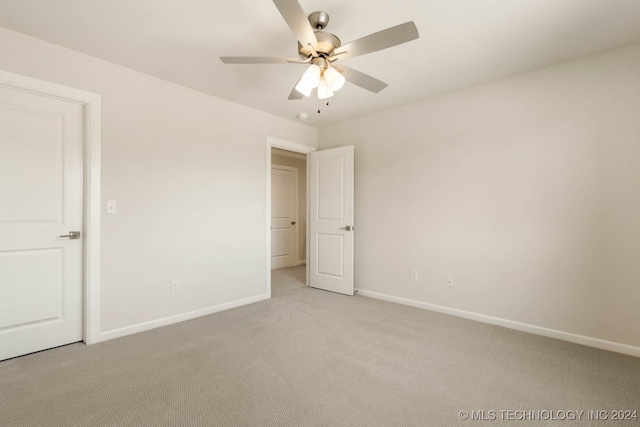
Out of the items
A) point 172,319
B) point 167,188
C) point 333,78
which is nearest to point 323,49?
point 333,78

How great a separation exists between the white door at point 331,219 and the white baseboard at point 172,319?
95 cm

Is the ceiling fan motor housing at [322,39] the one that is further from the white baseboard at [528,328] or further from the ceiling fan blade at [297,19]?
the white baseboard at [528,328]

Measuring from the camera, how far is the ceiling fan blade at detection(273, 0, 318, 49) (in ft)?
4.49

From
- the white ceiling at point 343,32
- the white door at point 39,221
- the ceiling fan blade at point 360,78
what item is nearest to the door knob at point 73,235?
the white door at point 39,221

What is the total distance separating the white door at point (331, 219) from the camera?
396cm

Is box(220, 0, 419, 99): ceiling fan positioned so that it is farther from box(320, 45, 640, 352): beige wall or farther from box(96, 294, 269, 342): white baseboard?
box(96, 294, 269, 342): white baseboard

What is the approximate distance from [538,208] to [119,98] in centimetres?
393

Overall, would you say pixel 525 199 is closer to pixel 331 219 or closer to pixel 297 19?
pixel 331 219

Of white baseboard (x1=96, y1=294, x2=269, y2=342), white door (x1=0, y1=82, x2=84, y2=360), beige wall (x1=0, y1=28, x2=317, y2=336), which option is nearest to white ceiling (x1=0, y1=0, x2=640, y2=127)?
beige wall (x1=0, y1=28, x2=317, y2=336)

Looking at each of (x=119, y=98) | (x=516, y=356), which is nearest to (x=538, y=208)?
(x=516, y=356)

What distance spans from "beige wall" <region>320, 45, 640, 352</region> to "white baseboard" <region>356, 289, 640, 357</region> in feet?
0.13

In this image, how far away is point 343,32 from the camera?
2105 millimetres

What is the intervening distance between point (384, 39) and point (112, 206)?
2548 millimetres

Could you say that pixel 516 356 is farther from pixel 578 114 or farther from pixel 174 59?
pixel 174 59
